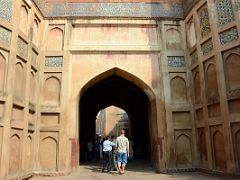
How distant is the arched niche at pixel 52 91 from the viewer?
29.9ft

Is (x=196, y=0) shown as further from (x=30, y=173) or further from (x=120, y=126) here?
(x=120, y=126)

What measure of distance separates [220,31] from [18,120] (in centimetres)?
602

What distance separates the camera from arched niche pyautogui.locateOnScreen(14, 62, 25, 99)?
7.43 m

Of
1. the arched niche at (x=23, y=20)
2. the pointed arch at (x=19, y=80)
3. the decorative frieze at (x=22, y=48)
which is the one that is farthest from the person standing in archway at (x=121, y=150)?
the arched niche at (x=23, y=20)

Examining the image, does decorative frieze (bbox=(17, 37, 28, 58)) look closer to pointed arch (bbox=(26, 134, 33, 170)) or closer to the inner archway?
pointed arch (bbox=(26, 134, 33, 170))

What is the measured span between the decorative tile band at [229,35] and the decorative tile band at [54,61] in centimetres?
515

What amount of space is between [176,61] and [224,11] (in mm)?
2500

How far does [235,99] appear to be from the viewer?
7.09 metres

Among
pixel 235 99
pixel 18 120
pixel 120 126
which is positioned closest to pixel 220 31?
pixel 235 99

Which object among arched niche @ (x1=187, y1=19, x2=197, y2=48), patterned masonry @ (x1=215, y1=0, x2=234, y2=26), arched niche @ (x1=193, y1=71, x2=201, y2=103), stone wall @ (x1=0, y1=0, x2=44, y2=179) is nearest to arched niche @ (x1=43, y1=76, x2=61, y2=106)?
stone wall @ (x1=0, y1=0, x2=44, y2=179)

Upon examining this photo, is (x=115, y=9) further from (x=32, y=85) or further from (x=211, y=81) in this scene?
(x=211, y=81)

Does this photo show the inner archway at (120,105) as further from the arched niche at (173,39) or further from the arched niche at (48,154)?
the arched niche at (48,154)

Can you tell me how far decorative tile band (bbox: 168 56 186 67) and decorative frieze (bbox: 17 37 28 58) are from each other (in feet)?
15.5

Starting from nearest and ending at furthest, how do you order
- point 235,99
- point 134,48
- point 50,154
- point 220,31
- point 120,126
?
point 235,99 < point 220,31 < point 50,154 < point 134,48 < point 120,126
